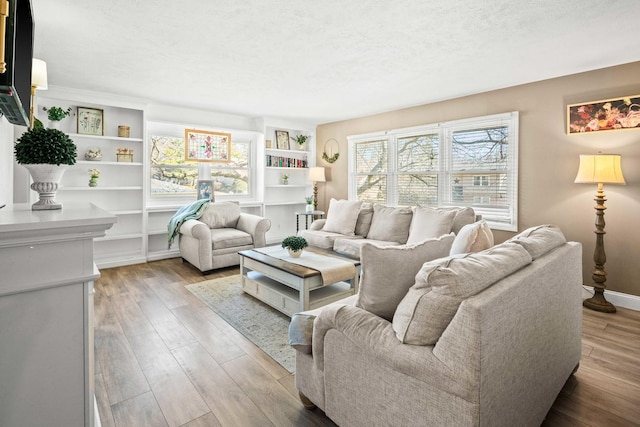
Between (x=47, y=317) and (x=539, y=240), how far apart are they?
2.26m

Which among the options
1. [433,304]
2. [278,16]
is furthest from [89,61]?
[433,304]

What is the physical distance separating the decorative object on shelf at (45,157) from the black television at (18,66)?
0.30 feet

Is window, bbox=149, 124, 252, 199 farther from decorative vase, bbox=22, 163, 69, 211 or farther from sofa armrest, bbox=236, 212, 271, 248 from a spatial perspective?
decorative vase, bbox=22, 163, 69, 211

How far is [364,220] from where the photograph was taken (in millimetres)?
4941

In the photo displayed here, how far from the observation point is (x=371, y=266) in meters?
1.55

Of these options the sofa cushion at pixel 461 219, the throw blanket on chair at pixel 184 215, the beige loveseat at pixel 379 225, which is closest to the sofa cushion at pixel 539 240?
the beige loveseat at pixel 379 225

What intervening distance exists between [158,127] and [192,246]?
2.18 m

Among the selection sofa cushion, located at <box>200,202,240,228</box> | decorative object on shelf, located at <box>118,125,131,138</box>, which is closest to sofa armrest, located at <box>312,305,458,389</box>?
sofa cushion, located at <box>200,202,240,228</box>

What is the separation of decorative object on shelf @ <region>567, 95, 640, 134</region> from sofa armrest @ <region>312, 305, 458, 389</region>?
3575 mm

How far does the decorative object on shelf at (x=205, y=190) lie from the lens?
5.78m

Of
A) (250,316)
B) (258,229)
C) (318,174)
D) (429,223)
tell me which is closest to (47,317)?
(250,316)

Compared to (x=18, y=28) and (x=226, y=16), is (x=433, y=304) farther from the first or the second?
(x=226, y=16)

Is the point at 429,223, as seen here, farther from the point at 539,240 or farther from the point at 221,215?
the point at 221,215

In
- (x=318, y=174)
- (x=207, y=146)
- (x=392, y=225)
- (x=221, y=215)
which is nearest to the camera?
(x=392, y=225)
